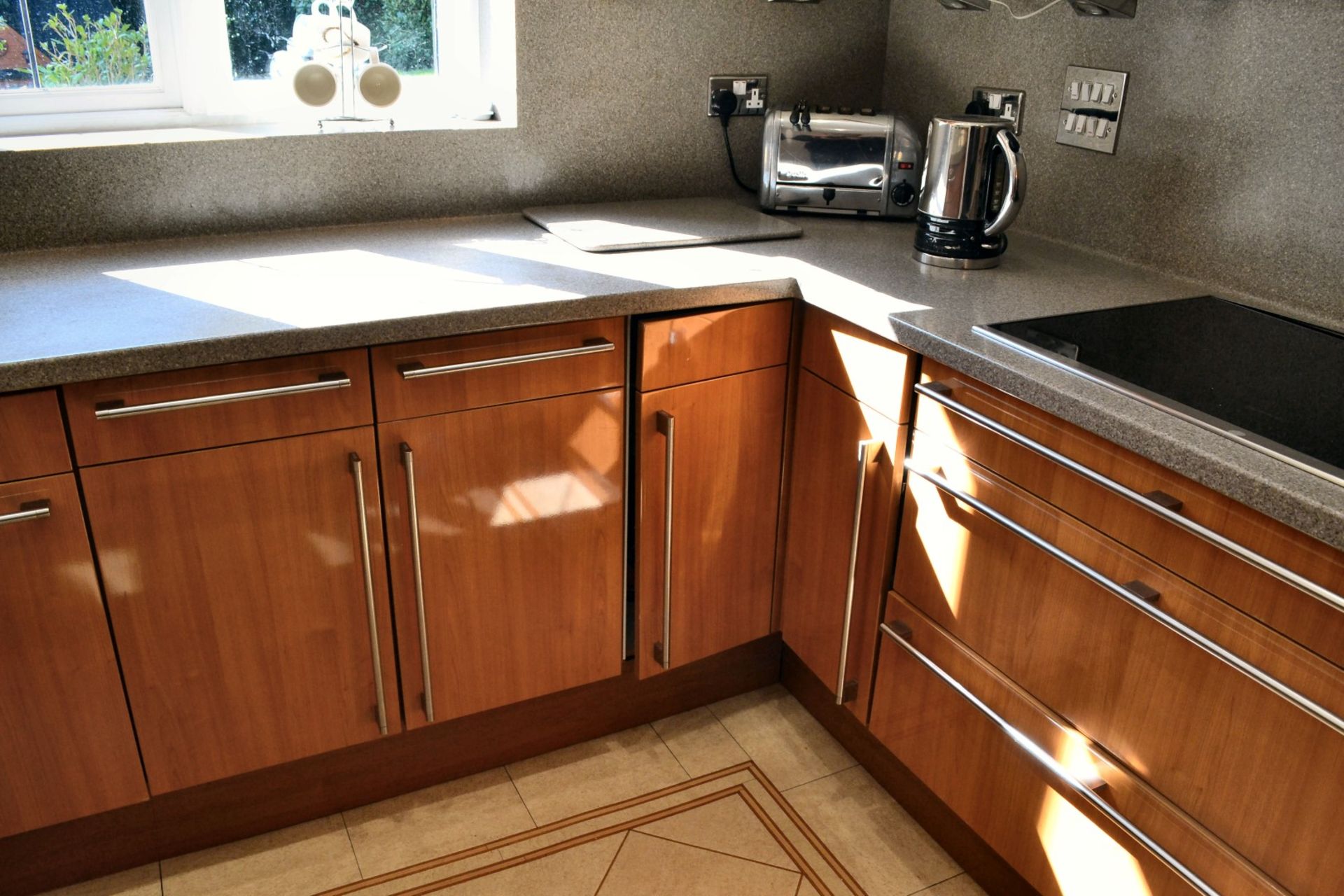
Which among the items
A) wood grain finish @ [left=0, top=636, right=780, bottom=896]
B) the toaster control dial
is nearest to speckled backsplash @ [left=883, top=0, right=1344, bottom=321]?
the toaster control dial

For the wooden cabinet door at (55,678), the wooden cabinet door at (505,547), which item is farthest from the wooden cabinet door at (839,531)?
the wooden cabinet door at (55,678)

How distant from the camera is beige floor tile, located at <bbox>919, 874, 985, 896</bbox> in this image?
1.78m

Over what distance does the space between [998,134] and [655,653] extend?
1048 millimetres

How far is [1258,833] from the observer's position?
1.23 metres

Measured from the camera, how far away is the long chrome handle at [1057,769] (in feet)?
4.34

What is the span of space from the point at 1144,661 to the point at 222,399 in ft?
3.98

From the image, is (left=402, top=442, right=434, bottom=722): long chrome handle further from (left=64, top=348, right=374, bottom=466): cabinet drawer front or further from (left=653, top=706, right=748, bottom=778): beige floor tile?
(left=653, top=706, right=748, bottom=778): beige floor tile

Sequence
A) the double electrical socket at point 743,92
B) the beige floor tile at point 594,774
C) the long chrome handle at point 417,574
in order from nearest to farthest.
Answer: the long chrome handle at point 417,574 → the beige floor tile at point 594,774 → the double electrical socket at point 743,92

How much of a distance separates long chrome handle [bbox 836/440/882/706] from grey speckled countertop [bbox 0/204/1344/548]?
19 cm

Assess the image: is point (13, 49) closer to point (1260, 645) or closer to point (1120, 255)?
point (1120, 255)

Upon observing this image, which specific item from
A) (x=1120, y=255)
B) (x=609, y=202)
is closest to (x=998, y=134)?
(x=1120, y=255)

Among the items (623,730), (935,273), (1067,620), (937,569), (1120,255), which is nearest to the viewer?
(1067,620)

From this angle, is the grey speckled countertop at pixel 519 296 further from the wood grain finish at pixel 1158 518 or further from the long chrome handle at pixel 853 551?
the long chrome handle at pixel 853 551

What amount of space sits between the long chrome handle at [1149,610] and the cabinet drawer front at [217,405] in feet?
2.76
